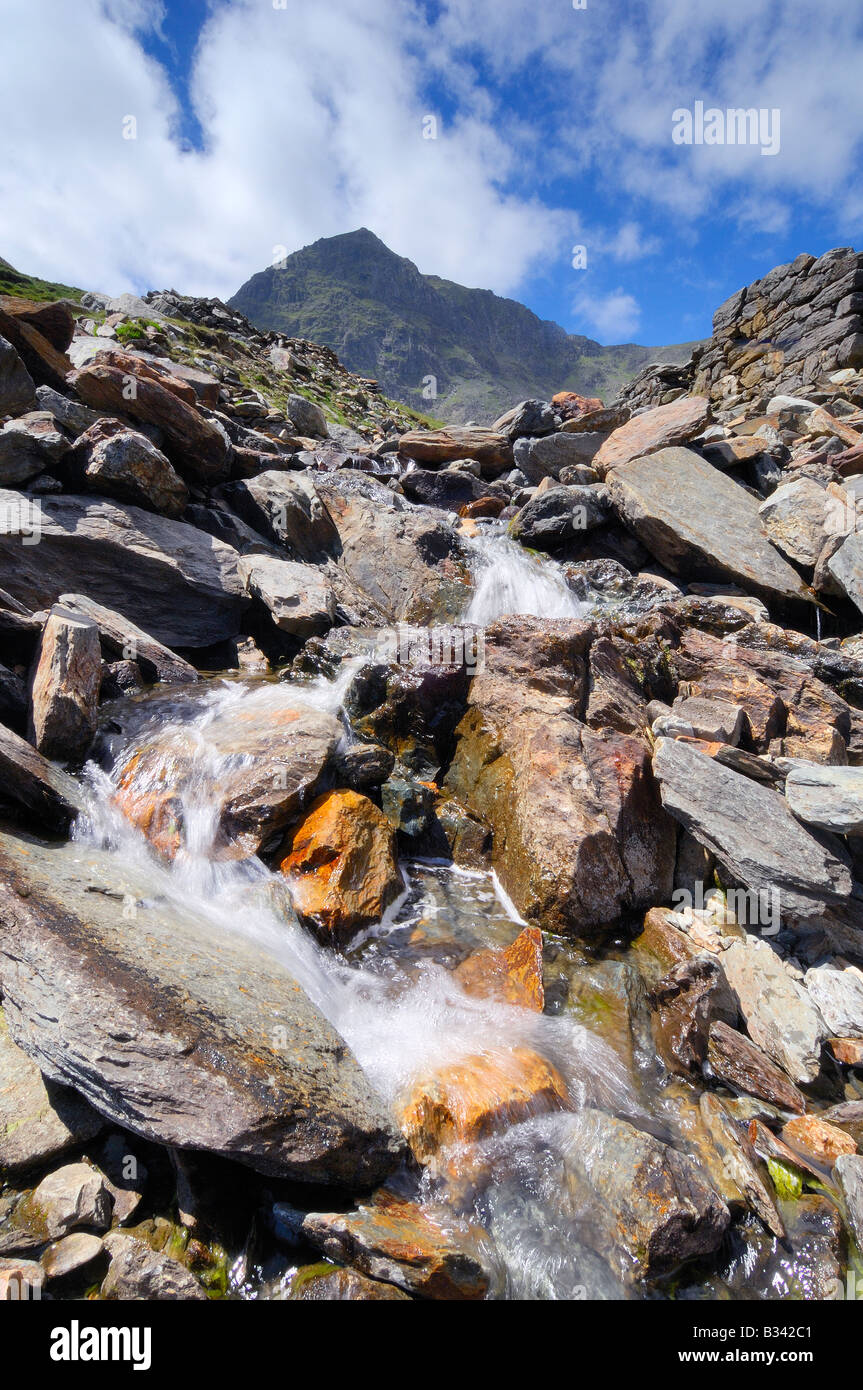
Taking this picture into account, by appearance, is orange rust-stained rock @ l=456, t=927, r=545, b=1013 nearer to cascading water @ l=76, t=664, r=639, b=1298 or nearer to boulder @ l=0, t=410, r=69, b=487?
cascading water @ l=76, t=664, r=639, b=1298

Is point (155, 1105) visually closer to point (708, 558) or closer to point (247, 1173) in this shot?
point (247, 1173)

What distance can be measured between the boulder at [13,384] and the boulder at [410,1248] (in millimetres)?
14787

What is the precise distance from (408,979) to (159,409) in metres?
13.4

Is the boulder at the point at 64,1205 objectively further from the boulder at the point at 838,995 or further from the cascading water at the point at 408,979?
the boulder at the point at 838,995

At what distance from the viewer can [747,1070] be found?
5.77 m

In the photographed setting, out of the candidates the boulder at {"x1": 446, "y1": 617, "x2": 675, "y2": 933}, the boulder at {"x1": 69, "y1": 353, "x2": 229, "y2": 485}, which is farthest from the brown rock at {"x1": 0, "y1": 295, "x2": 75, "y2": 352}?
the boulder at {"x1": 446, "y1": 617, "x2": 675, "y2": 933}

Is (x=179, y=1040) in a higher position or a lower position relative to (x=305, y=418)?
lower

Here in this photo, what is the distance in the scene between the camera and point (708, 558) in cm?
1366

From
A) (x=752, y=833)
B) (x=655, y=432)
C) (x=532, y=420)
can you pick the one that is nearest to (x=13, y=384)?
(x=752, y=833)

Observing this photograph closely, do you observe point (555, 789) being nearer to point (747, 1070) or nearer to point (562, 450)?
point (747, 1070)

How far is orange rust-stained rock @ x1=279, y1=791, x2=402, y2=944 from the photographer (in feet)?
23.7

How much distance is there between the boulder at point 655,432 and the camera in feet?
55.4

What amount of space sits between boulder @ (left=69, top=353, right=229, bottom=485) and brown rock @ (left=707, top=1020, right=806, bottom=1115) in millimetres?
15453
